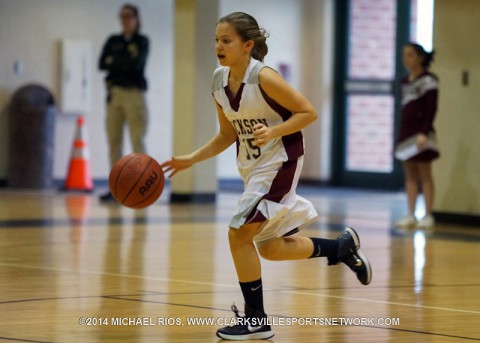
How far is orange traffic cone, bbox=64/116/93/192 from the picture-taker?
12.5 meters

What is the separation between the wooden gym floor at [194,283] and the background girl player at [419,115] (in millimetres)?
310

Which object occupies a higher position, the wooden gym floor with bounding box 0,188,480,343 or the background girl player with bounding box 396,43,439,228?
the background girl player with bounding box 396,43,439,228

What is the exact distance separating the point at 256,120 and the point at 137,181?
26.7 inches

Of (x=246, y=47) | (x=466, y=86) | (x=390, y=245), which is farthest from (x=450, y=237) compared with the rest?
(x=246, y=47)

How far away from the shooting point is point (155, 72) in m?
14.0

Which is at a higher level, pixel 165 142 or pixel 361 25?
pixel 361 25

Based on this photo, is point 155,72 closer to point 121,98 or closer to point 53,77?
point 53,77

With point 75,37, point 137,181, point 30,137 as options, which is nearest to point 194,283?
point 137,181

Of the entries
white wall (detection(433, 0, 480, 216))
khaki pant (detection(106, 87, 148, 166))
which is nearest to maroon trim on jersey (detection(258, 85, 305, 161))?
white wall (detection(433, 0, 480, 216))

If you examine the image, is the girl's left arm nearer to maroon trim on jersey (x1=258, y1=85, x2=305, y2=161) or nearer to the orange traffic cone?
maroon trim on jersey (x1=258, y1=85, x2=305, y2=161)

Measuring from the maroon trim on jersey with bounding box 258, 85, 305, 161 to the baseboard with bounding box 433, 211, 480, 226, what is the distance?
215 inches

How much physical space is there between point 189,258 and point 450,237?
2722 millimetres

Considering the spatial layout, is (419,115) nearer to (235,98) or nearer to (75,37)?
(235,98)

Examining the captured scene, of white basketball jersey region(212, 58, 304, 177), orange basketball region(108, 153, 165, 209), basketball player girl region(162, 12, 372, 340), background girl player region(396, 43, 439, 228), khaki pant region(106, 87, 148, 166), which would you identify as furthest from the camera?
khaki pant region(106, 87, 148, 166)
